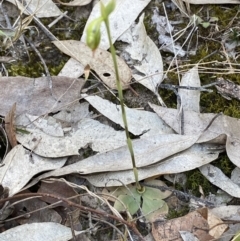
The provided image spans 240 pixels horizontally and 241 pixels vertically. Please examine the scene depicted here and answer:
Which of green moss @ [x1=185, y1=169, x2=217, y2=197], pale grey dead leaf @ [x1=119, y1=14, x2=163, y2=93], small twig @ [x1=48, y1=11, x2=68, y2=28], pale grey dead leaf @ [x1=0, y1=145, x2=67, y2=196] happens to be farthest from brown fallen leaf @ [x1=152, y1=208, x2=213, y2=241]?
small twig @ [x1=48, y1=11, x2=68, y2=28]

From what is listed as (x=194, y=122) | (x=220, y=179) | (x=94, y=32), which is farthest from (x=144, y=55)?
(x=94, y=32)

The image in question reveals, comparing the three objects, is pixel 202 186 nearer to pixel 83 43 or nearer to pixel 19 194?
pixel 19 194

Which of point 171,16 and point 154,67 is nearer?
point 154,67

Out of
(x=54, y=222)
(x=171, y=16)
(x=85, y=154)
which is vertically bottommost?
(x=54, y=222)

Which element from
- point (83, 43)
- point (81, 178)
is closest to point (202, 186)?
point (81, 178)

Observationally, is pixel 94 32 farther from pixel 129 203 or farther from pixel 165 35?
pixel 165 35

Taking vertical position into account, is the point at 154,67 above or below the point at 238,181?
above
